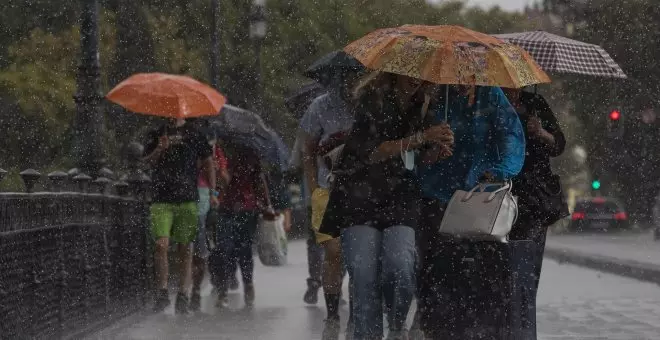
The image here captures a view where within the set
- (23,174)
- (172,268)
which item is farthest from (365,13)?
→ (23,174)

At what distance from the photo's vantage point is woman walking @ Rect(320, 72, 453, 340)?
7402mm

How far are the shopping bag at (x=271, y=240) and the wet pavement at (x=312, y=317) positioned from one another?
438 mm

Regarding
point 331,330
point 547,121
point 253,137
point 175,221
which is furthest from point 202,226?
point 547,121

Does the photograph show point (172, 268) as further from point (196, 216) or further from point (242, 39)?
point (242, 39)

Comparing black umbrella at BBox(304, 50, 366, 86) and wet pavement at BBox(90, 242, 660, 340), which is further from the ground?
black umbrella at BBox(304, 50, 366, 86)

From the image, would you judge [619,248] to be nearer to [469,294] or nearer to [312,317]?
[312,317]

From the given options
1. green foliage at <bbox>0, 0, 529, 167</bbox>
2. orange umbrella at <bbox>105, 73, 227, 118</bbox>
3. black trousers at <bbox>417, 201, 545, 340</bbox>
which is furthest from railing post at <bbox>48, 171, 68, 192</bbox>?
green foliage at <bbox>0, 0, 529, 167</bbox>

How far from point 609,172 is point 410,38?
46985 mm

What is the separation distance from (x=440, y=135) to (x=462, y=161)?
1.32 feet

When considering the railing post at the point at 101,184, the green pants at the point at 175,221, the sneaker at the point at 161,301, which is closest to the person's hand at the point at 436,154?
the railing post at the point at 101,184

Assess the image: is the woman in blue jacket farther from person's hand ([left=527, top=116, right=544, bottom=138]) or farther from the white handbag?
person's hand ([left=527, top=116, right=544, bottom=138])

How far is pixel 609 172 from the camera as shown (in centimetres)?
5388

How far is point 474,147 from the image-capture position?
24.6 feet

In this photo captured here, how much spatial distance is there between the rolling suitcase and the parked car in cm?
4528
